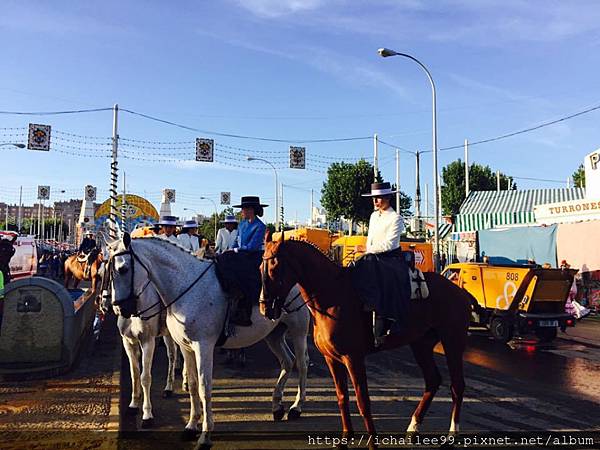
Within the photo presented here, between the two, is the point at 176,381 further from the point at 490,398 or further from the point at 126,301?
the point at 490,398

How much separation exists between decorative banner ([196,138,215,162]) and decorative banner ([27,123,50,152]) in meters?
6.84

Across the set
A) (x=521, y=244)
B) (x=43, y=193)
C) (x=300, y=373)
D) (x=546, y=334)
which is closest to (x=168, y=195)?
(x=43, y=193)

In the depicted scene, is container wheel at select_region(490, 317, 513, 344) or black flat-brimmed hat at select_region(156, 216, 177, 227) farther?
container wheel at select_region(490, 317, 513, 344)

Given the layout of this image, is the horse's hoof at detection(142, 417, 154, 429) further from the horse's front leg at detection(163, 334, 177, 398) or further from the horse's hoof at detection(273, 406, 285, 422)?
the horse's hoof at detection(273, 406, 285, 422)

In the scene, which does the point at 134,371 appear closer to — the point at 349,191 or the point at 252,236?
the point at 252,236

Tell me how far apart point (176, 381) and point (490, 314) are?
28.0 feet

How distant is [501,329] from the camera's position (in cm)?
1248

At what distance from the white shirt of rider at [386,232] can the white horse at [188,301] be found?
1.17 metres

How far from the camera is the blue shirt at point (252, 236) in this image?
6613mm

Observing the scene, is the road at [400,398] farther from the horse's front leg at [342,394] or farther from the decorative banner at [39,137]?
the decorative banner at [39,137]

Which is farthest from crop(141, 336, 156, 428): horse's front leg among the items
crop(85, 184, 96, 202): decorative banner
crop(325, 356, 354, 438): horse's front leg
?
crop(85, 184, 96, 202): decorative banner

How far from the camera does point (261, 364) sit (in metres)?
9.49

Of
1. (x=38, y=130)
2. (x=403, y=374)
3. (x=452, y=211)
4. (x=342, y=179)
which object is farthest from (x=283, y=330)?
(x=452, y=211)

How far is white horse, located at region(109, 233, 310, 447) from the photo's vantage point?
5.29m
